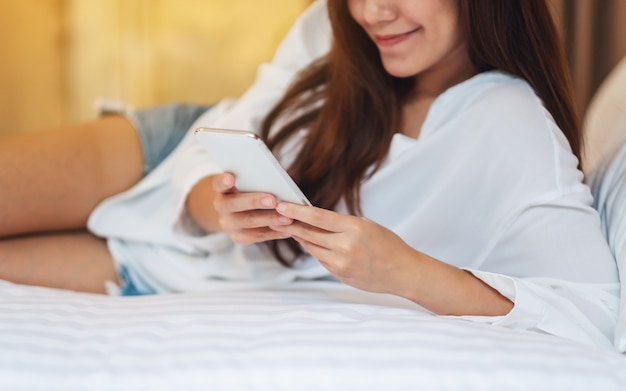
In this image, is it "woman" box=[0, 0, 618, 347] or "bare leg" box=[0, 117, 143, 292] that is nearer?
"woman" box=[0, 0, 618, 347]

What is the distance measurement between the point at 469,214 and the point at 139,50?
2574 millimetres

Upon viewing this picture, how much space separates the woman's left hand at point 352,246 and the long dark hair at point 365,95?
0.28m

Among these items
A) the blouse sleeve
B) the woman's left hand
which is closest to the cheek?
the blouse sleeve

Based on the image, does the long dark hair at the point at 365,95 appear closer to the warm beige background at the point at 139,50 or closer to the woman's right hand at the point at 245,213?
the woman's right hand at the point at 245,213

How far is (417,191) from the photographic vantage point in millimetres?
1246

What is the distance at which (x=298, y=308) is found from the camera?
1.01 metres

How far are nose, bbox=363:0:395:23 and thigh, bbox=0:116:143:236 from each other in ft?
1.90

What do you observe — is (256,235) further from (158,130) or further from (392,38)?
(158,130)

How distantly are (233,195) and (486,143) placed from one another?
1.25ft

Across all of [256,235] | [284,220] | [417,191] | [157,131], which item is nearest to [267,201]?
[284,220]

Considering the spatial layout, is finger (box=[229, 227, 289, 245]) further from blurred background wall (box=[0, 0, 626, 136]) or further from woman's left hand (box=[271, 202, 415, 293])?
blurred background wall (box=[0, 0, 626, 136])

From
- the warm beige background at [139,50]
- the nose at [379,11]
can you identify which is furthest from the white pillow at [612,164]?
the warm beige background at [139,50]

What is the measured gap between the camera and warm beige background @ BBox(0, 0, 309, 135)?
3.20m

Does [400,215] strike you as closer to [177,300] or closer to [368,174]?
[368,174]
